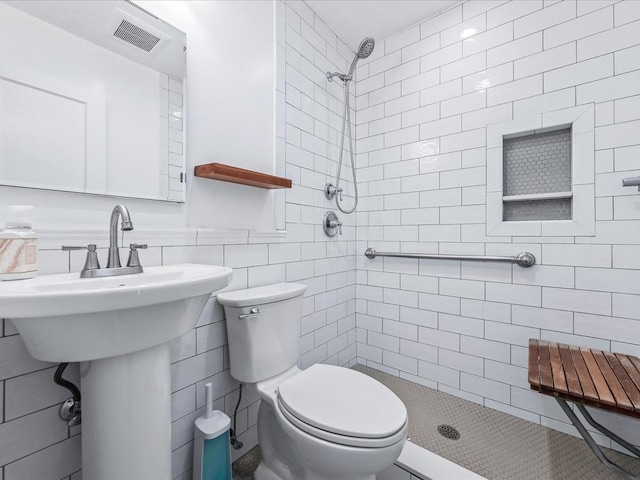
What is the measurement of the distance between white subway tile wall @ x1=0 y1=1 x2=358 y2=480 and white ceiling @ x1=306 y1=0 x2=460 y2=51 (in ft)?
0.25

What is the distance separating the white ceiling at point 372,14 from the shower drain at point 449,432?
7.63 ft

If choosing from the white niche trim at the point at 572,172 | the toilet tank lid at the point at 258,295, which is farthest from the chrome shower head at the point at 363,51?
the toilet tank lid at the point at 258,295

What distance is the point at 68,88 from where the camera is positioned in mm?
897

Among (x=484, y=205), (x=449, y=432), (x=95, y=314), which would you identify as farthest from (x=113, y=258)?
(x=484, y=205)

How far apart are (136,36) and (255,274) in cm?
103

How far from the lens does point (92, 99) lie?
0.94m

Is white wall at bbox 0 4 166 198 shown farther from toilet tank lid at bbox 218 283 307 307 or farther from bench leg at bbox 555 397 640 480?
bench leg at bbox 555 397 640 480

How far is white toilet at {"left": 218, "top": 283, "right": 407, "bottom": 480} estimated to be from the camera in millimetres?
871

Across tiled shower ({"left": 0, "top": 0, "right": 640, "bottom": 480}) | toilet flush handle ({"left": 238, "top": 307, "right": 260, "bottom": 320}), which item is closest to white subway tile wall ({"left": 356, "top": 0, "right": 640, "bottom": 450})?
tiled shower ({"left": 0, "top": 0, "right": 640, "bottom": 480})

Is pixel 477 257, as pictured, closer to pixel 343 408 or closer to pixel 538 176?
pixel 538 176

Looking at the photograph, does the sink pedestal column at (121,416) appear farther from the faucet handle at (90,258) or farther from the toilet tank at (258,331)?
the toilet tank at (258,331)

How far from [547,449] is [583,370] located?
0.48m

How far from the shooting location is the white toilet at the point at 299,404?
0.87 meters

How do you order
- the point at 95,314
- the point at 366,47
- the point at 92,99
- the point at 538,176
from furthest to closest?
1. the point at 366,47
2. the point at 538,176
3. the point at 92,99
4. the point at 95,314
